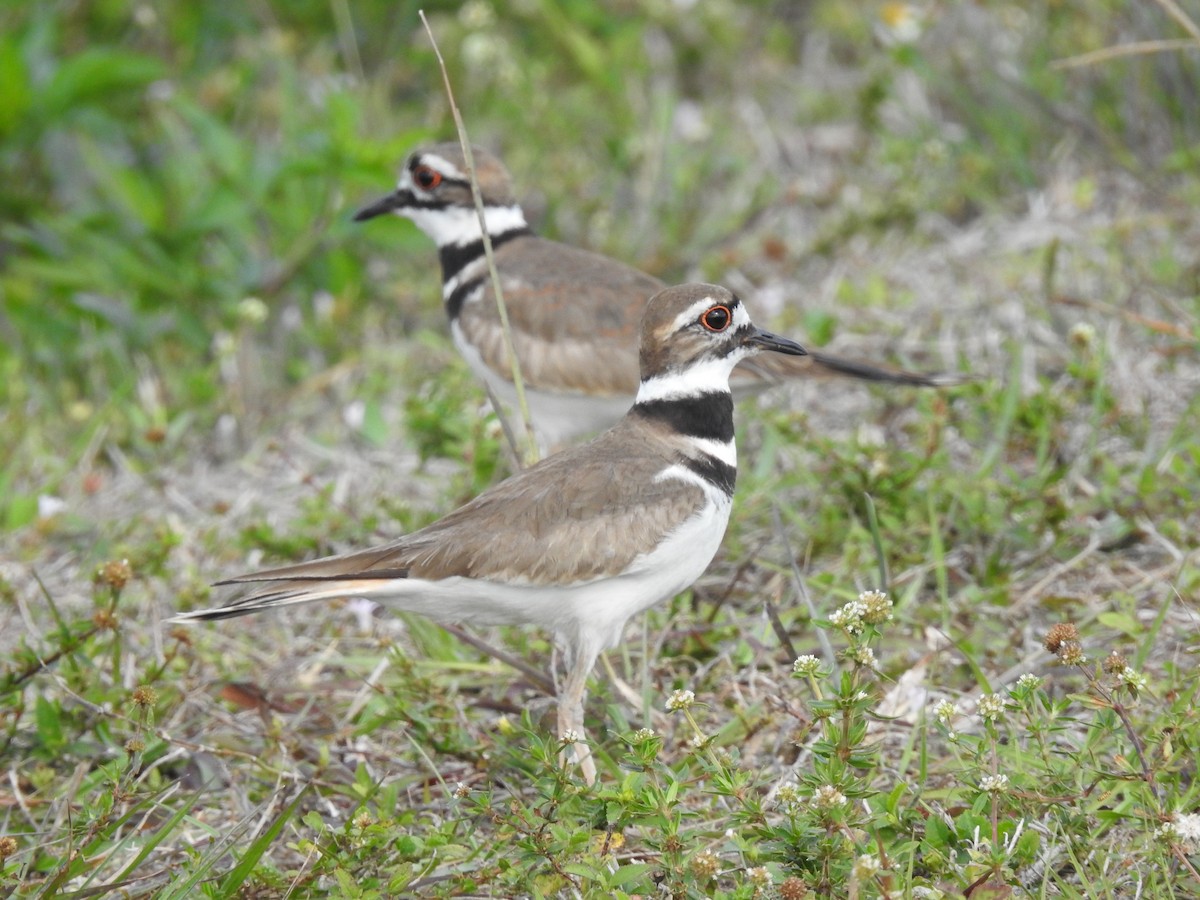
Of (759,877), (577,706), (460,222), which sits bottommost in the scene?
(577,706)

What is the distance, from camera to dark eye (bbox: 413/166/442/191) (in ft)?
18.3

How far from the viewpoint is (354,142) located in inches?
241

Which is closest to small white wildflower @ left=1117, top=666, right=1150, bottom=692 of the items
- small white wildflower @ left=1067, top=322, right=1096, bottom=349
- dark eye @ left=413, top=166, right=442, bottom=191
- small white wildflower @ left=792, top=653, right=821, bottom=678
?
small white wildflower @ left=792, top=653, right=821, bottom=678

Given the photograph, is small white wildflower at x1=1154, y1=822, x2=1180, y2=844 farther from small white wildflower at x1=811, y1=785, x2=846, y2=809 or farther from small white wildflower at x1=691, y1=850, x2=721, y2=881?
small white wildflower at x1=691, y1=850, x2=721, y2=881

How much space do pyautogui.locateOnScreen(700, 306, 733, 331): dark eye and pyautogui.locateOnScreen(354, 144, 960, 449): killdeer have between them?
1138mm

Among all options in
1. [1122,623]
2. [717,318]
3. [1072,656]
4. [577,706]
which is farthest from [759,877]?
[717,318]

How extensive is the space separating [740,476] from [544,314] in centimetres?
93

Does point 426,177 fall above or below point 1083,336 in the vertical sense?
above

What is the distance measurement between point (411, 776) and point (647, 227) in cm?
408

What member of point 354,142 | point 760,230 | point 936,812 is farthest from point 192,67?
point 936,812

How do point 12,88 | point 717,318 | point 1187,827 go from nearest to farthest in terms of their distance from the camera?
point 1187,827 → point 717,318 → point 12,88

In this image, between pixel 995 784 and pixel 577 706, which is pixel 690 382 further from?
pixel 995 784

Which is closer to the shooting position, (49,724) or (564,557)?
(564,557)

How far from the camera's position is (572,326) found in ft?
17.1
